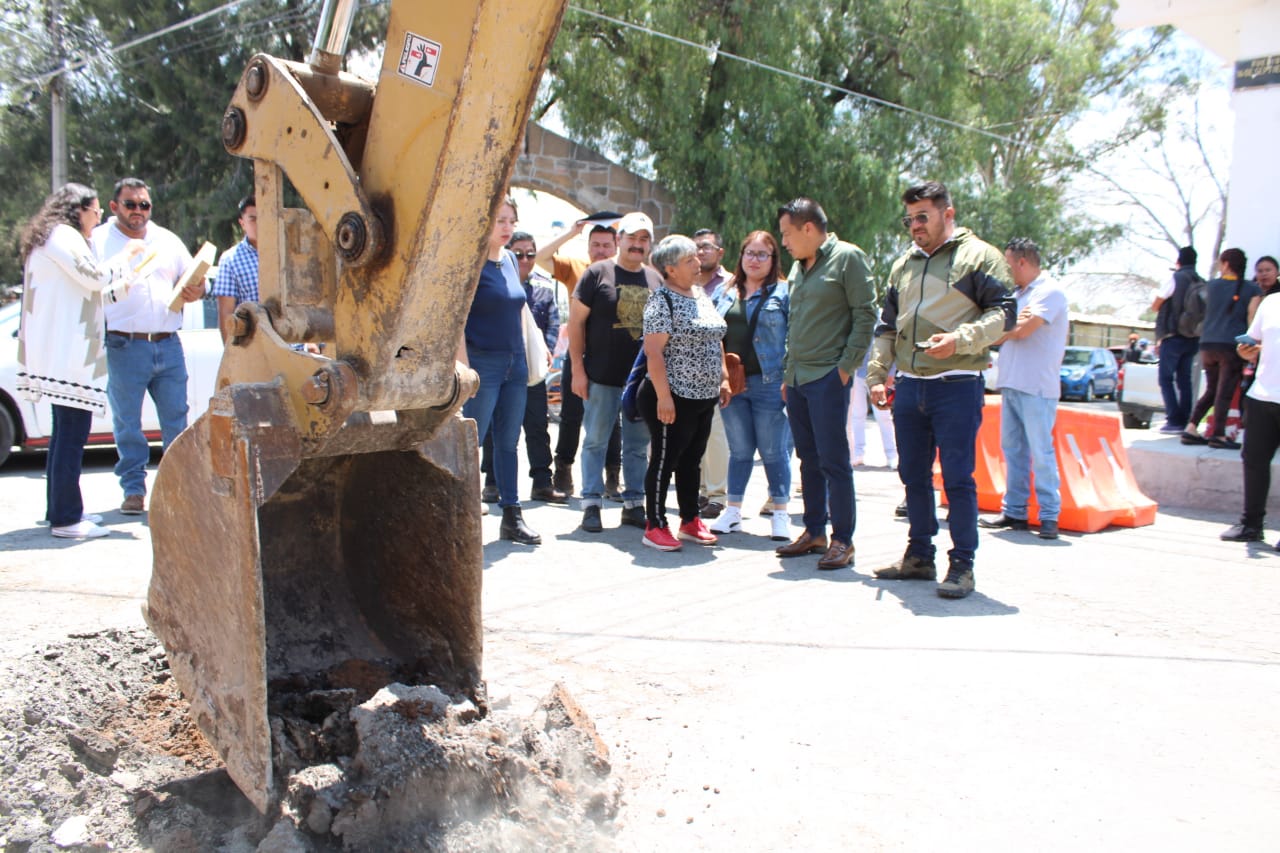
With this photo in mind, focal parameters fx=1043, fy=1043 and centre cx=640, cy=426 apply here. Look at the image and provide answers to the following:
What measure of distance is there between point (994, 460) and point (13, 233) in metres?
23.7

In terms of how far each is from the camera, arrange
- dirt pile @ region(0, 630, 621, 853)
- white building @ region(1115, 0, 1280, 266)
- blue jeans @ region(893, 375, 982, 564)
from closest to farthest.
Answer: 1. dirt pile @ region(0, 630, 621, 853)
2. blue jeans @ region(893, 375, 982, 564)
3. white building @ region(1115, 0, 1280, 266)

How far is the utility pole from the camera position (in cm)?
1969

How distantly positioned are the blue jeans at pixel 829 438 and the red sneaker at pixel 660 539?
0.93 m

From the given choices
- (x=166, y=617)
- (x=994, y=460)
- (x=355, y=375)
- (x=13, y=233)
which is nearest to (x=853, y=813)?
(x=355, y=375)

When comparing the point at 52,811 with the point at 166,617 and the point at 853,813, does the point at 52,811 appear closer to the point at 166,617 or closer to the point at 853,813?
the point at 166,617

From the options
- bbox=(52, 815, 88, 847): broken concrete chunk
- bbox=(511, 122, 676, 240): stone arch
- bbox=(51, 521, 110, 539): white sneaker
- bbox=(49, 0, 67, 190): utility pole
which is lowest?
bbox=(52, 815, 88, 847): broken concrete chunk

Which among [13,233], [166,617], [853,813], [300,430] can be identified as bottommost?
[853,813]

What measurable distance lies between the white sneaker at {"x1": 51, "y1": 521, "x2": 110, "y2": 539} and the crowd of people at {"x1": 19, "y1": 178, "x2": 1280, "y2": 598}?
33mm

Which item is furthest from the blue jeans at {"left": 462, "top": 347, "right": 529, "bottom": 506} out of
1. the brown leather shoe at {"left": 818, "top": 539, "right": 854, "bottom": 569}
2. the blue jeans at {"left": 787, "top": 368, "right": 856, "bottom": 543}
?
the brown leather shoe at {"left": 818, "top": 539, "right": 854, "bottom": 569}

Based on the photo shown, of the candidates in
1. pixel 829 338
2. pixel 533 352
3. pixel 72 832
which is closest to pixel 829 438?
pixel 829 338

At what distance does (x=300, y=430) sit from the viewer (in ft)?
9.07

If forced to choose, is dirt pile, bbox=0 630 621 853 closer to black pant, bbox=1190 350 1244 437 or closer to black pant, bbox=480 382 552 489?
black pant, bbox=480 382 552 489

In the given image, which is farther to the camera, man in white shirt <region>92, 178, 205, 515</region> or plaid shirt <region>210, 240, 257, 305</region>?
man in white shirt <region>92, 178, 205, 515</region>

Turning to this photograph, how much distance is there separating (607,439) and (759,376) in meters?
1.16
